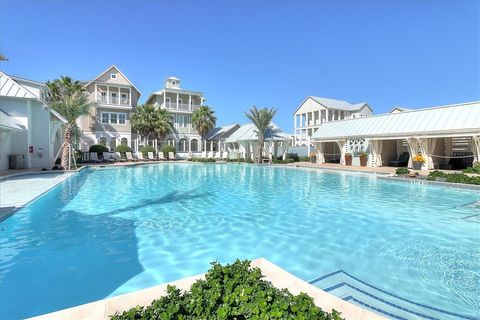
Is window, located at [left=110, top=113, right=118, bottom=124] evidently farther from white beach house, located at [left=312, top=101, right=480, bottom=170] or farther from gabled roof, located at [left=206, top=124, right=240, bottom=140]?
white beach house, located at [left=312, top=101, right=480, bottom=170]

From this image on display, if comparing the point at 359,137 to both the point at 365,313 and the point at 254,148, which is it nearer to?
the point at 254,148

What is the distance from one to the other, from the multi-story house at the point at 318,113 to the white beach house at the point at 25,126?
107 feet

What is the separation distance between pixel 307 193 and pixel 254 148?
2106 centimetres

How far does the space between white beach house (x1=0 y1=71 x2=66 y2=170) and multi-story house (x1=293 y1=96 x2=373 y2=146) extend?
32571 mm

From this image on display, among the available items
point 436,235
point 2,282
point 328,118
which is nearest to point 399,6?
point 436,235

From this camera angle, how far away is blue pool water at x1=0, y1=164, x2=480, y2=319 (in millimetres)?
4328

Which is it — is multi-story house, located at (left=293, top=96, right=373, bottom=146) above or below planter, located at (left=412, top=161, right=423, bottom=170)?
above

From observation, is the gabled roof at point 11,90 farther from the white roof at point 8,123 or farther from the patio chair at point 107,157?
the patio chair at point 107,157

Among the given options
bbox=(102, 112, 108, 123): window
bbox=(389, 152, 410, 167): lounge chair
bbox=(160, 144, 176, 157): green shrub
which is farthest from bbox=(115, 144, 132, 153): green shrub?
bbox=(389, 152, 410, 167): lounge chair

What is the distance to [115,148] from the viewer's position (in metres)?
33.4

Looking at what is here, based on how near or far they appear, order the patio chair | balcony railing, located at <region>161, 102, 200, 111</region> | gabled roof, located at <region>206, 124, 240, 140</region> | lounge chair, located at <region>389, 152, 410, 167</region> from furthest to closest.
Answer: gabled roof, located at <region>206, 124, 240, 140</region>
balcony railing, located at <region>161, 102, 200, 111</region>
the patio chair
lounge chair, located at <region>389, 152, 410, 167</region>

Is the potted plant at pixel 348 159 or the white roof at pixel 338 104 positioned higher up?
the white roof at pixel 338 104

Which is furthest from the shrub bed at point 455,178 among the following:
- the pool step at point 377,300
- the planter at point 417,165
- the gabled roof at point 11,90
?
the gabled roof at point 11,90

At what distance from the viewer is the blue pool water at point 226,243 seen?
4328 mm
